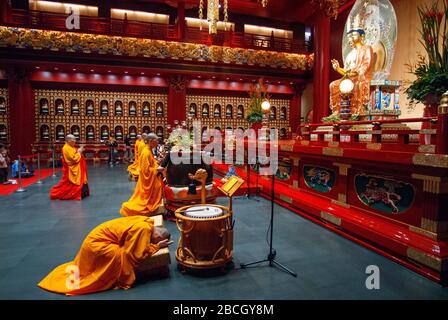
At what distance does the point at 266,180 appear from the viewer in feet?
21.6

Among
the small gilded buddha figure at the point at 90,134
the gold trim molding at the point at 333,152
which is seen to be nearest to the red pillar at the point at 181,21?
the small gilded buddha figure at the point at 90,134

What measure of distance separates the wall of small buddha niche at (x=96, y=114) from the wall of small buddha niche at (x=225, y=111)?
159 cm

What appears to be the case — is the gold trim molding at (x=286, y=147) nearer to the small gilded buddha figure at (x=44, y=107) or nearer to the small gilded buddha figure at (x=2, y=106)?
the small gilded buddha figure at (x=44, y=107)

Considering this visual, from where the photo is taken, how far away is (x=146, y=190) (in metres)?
4.57

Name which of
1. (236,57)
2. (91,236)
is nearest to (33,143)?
(236,57)

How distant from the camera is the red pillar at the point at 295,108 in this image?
49.9ft

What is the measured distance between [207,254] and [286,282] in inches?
31.2

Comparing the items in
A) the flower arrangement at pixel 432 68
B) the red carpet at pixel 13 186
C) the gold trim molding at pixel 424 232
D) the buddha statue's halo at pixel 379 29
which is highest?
the buddha statue's halo at pixel 379 29

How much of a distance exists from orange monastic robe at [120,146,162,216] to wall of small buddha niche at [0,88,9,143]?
425 inches

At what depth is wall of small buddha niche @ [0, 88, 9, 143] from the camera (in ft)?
39.2

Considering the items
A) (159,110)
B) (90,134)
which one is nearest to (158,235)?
(159,110)

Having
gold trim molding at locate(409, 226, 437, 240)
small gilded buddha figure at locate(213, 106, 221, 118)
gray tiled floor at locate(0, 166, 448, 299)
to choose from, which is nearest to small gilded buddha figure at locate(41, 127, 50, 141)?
small gilded buddha figure at locate(213, 106, 221, 118)

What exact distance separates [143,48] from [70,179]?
7530 mm

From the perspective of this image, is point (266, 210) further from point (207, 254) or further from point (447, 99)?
point (447, 99)
